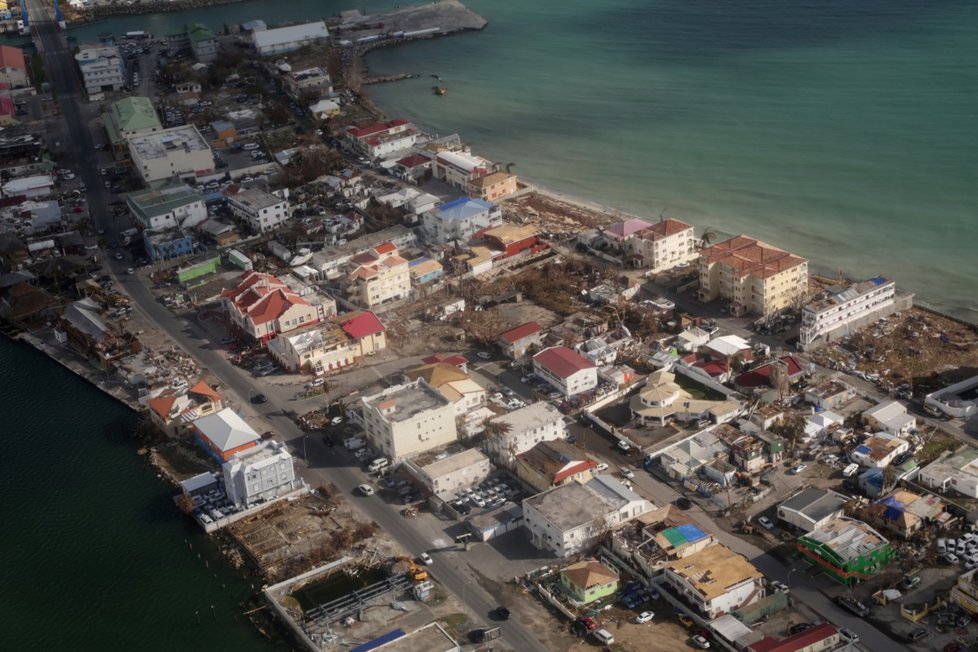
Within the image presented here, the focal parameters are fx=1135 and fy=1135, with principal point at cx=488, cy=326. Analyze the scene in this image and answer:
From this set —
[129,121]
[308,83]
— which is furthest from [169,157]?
[308,83]

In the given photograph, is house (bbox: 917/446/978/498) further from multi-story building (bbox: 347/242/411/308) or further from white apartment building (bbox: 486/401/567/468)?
multi-story building (bbox: 347/242/411/308)

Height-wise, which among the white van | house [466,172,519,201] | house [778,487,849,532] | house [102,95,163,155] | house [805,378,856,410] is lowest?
house [778,487,849,532]

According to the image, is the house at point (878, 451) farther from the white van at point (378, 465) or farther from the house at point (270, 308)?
the house at point (270, 308)

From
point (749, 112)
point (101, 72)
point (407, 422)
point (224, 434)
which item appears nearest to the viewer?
point (407, 422)

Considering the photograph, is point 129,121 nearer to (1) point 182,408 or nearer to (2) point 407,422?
Result: (1) point 182,408

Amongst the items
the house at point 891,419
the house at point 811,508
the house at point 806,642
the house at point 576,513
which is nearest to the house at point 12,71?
the house at point 576,513

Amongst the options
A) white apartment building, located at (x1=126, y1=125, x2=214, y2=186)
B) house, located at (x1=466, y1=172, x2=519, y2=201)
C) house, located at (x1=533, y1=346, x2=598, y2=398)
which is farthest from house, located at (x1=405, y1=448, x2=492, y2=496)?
white apartment building, located at (x1=126, y1=125, x2=214, y2=186)

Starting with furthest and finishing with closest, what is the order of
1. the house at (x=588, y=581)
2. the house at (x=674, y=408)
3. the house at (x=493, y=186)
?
the house at (x=493, y=186)
the house at (x=674, y=408)
the house at (x=588, y=581)
